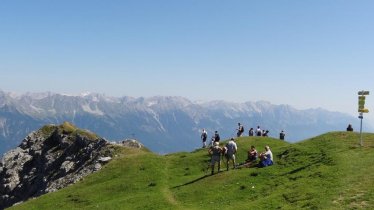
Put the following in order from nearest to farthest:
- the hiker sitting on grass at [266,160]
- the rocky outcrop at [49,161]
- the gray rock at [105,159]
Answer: the hiker sitting on grass at [266,160] < the gray rock at [105,159] < the rocky outcrop at [49,161]

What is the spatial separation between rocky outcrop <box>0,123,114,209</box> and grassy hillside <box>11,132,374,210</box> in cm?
1434

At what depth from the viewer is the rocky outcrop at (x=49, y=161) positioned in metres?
83.1

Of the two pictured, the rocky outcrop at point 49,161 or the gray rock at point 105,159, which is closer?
the gray rock at point 105,159

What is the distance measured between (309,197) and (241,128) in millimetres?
52024

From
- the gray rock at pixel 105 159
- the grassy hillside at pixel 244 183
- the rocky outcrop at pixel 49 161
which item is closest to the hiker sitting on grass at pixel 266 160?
the grassy hillside at pixel 244 183

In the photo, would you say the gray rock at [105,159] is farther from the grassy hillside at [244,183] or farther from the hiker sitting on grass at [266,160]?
the hiker sitting on grass at [266,160]

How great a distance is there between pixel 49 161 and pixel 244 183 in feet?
227

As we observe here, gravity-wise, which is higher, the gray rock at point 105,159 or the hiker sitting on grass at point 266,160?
the hiker sitting on grass at point 266,160

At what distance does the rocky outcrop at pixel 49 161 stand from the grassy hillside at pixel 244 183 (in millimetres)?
14338

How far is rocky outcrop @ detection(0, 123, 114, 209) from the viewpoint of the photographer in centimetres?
8306

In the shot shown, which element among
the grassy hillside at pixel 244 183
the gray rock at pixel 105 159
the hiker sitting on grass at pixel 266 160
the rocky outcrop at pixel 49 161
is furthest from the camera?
the rocky outcrop at pixel 49 161

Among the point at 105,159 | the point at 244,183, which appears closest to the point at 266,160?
the point at 244,183

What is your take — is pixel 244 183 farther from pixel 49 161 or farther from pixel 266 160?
pixel 49 161

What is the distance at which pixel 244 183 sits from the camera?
44.9 m
